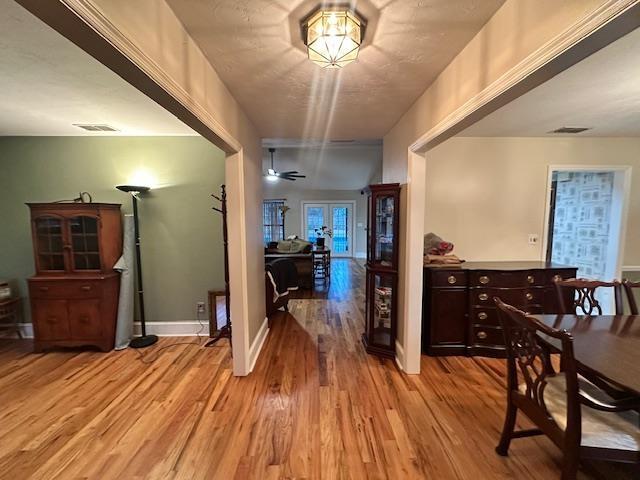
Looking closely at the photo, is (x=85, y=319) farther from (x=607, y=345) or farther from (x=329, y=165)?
(x=329, y=165)

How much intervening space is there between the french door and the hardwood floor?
6966 mm

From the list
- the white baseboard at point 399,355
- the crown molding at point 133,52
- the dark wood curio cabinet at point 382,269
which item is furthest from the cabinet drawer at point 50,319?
the white baseboard at point 399,355

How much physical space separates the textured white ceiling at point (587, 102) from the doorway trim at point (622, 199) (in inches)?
14.6

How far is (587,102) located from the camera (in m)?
2.31

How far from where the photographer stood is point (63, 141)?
3.20 meters

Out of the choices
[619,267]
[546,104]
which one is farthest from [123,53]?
[619,267]

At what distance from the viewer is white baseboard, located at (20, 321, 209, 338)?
A: 3.40 metres

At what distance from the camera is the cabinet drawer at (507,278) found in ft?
9.25

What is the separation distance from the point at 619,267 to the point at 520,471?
10.8ft

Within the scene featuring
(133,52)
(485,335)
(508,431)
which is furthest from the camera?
(485,335)

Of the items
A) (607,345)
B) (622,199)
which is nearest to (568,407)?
(607,345)

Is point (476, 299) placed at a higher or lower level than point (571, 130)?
lower

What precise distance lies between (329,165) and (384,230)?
529 cm

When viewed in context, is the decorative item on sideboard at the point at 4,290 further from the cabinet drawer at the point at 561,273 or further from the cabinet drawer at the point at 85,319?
the cabinet drawer at the point at 561,273
